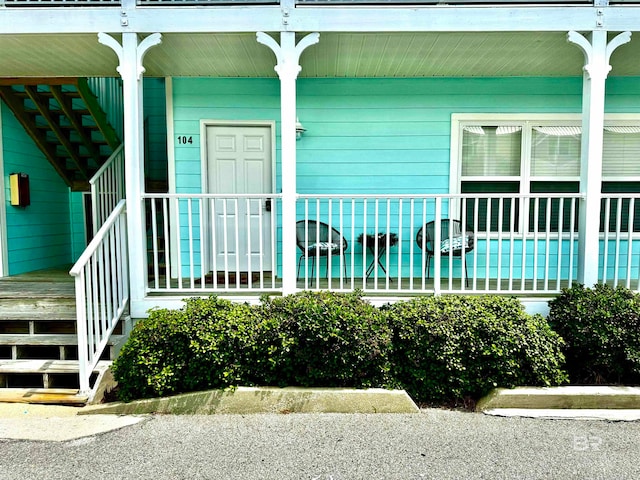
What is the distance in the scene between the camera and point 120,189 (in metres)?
5.94

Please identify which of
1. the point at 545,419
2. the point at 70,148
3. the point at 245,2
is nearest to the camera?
the point at 545,419

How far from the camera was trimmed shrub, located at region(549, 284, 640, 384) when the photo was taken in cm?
319

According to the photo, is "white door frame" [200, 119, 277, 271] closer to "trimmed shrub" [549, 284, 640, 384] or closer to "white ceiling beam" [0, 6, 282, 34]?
"white ceiling beam" [0, 6, 282, 34]

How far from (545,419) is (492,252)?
8.68ft

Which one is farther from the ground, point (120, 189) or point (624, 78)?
point (624, 78)

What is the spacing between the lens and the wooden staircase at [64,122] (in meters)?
5.01

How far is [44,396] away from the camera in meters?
3.24

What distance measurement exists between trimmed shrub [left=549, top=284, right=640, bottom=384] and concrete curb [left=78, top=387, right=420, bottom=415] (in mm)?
1484

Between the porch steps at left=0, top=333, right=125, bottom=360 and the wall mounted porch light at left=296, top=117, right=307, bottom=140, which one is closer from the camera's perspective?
the porch steps at left=0, top=333, right=125, bottom=360

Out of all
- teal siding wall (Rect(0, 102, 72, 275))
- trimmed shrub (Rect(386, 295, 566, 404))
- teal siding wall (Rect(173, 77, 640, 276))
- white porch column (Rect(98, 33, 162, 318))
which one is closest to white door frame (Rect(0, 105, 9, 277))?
teal siding wall (Rect(0, 102, 72, 275))

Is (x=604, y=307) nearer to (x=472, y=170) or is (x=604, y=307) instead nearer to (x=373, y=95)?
(x=472, y=170)

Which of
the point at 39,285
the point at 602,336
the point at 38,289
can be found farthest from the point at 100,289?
the point at 602,336

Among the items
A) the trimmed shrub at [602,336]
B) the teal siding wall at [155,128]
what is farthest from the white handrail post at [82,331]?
the trimmed shrub at [602,336]

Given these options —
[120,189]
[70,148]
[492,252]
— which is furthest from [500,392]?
[70,148]
